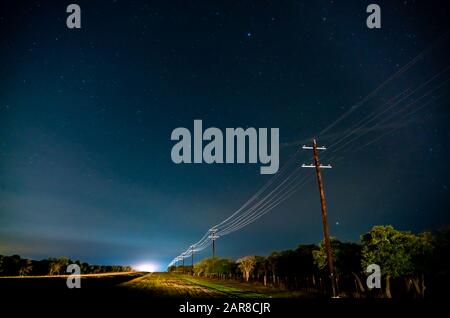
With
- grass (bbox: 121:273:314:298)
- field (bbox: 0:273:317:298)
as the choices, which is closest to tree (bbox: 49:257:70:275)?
field (bbox: 0:273:317:298)

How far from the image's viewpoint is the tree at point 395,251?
2706cm

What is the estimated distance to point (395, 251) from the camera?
27453 mm

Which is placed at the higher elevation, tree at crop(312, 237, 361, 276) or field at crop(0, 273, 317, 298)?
tree at crop(312, 237, 361, 276)

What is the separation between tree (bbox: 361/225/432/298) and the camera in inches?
1065

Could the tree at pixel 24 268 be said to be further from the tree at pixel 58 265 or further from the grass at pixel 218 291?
the grass at pixel 218 291

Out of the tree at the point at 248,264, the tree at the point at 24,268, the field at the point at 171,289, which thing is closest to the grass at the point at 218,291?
the field at the point at 171,289

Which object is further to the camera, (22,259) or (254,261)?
(22,259)

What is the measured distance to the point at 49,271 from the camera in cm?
9056

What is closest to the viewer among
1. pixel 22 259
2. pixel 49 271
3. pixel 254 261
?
pixel 254 261

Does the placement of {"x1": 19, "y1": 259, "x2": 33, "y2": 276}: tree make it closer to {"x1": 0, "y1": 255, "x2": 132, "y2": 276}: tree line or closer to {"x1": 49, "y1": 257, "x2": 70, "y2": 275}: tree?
{"x1": 0, "y1": 255, "x2": 132, "y2": 276}: tree line

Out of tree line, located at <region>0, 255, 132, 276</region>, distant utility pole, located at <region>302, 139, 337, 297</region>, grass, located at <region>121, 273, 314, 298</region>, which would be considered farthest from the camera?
tree line, located at <region>0, 255, 132, 276</region>
